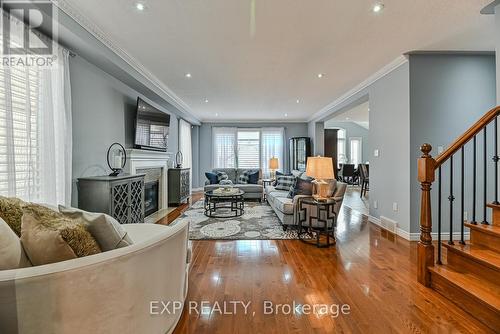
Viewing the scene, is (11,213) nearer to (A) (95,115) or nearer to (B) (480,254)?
(A) (95,115)

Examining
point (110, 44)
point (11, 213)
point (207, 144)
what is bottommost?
point (11, 213)

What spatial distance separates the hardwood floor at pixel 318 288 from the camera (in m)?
1.70

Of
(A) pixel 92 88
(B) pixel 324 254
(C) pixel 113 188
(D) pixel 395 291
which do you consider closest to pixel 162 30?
(A) pixel 92 88

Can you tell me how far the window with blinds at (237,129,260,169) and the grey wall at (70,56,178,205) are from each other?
513cm

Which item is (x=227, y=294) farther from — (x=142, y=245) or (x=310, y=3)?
(x=310, y=3)

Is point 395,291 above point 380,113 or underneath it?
underneath

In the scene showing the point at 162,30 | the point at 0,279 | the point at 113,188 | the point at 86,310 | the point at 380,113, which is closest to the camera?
the point at 0,279

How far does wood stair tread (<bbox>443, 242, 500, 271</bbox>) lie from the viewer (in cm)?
188

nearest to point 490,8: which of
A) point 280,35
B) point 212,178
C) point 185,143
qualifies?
point 280,35

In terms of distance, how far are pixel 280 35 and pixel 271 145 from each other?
6.34 m

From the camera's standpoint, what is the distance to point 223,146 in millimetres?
8961

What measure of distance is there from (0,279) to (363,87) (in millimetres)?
5378

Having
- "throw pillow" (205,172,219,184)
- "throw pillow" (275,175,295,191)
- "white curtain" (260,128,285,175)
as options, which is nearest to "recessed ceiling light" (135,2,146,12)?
"throw pillow" (275,175,295,191)

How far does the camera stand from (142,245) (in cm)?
120
